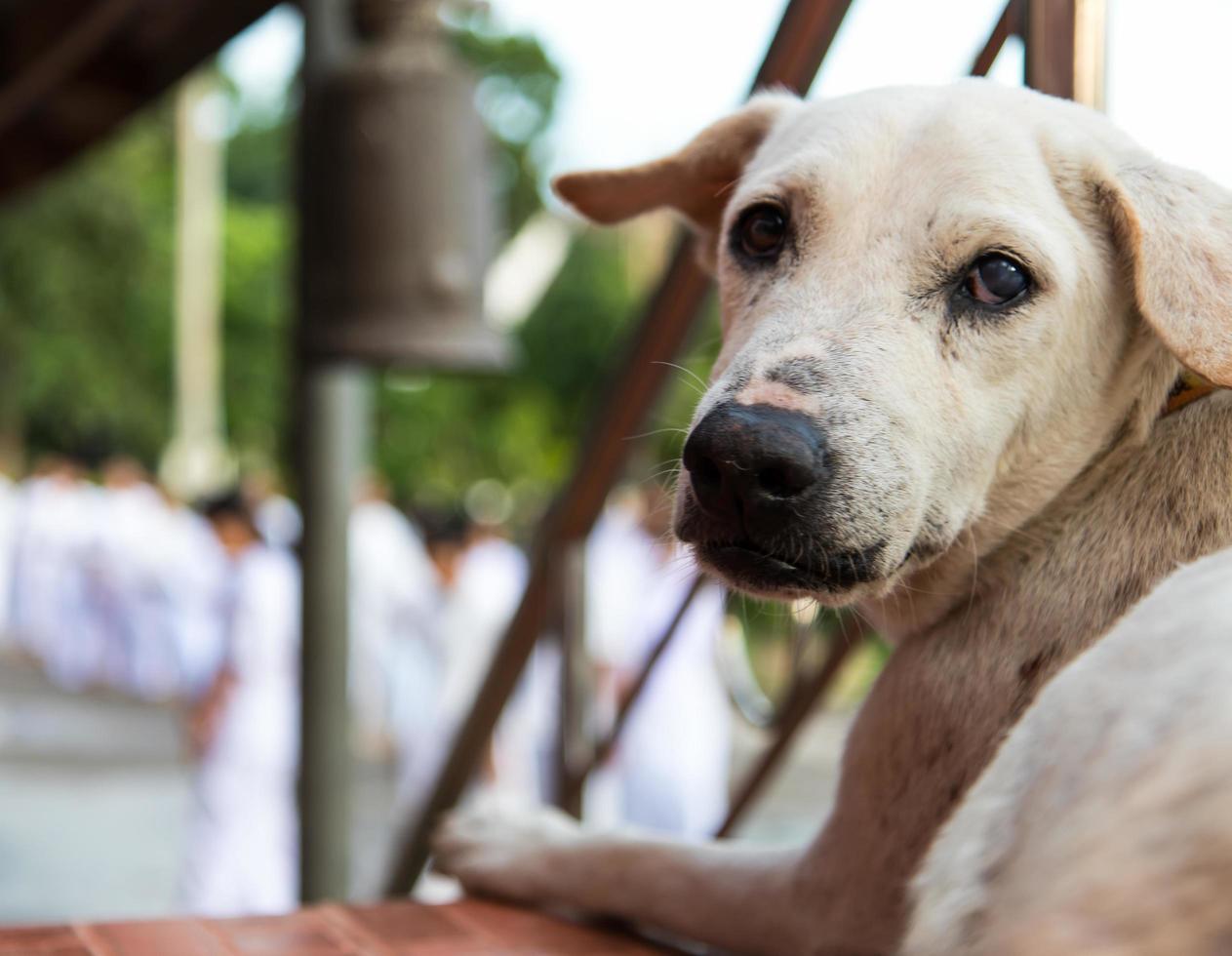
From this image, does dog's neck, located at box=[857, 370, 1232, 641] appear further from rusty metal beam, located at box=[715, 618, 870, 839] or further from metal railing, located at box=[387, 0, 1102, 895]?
rusty metal beam, located at box=[715, 618, 870, 839]

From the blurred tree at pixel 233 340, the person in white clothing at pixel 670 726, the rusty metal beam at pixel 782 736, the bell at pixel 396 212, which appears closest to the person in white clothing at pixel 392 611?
the person in white clothing at pixel 670 726

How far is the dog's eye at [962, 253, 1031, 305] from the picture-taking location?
178 centimetres

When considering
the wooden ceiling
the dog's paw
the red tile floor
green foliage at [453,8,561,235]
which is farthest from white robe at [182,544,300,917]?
green foliage at [453,8,561,235]

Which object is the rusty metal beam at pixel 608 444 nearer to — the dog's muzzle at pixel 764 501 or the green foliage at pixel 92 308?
the dog's muzzle at pixel 764 501

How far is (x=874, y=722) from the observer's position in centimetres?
183

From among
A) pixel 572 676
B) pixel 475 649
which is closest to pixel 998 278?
pixel 572 676

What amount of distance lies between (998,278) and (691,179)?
0.75 metres

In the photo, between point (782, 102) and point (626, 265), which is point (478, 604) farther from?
point (626, 265)

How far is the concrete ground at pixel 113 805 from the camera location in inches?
273

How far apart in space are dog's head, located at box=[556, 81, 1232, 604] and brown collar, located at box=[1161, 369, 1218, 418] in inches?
0.8

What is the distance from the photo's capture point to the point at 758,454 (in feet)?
5.27

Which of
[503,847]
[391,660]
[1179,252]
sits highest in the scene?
[1179,252]

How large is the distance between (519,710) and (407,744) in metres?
2.26

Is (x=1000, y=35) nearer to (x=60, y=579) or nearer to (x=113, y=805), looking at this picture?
(x=113, y=805)
